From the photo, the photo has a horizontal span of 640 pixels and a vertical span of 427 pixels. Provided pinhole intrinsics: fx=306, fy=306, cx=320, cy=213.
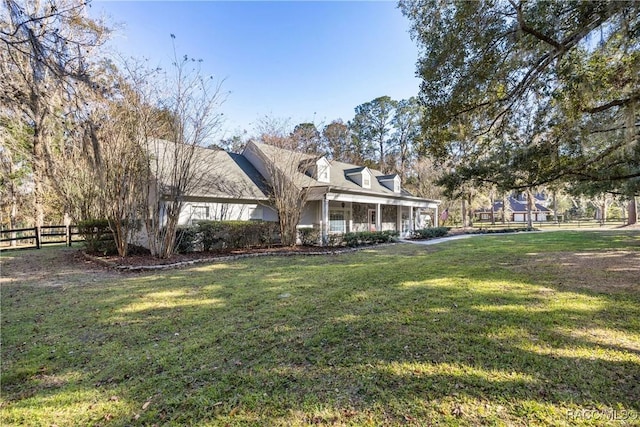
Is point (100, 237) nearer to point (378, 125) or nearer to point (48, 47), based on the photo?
point (48, 47)

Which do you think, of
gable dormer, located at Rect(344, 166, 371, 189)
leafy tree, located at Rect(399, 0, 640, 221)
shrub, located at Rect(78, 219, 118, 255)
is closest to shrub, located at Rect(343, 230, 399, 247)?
gable dormer, located at Rect(344, 166, 371, 189)

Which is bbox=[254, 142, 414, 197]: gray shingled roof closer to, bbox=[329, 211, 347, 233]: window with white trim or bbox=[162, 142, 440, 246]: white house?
bbox=[162, 142, 440, 246]: white house

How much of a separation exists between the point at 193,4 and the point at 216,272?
7.94 meters

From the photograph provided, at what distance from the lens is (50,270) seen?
8.85 meters

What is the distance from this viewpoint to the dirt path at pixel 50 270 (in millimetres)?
7579

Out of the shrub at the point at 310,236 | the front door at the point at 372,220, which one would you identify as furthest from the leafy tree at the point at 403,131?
the shrub at the point at 310,236

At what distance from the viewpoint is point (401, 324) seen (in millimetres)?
4164

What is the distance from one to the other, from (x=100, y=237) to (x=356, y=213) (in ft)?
46.8

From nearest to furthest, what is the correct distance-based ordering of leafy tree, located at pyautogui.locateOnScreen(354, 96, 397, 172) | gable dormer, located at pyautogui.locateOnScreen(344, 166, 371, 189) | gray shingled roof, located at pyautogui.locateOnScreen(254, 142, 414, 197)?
gray shingled roof, located at pyautogui.locateOnScreen(254, 142, 414, 197) < gable dormer, located at pyautogui.locateOnScreen(344, 166, 371, 189) < leafy tree, located at pyautogui.locateOnScreen(354, 96, 397, 172)

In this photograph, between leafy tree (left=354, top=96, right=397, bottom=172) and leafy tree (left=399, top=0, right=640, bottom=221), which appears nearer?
leafy tree (left=399, top=0, right=640, bottom=221)

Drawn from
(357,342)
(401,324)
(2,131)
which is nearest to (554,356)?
(401,324)

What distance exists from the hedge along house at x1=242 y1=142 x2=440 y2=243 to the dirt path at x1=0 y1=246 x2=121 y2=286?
24.6ft

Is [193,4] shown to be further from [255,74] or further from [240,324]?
[240,324]

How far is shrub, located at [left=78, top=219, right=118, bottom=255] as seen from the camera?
11188 mm
